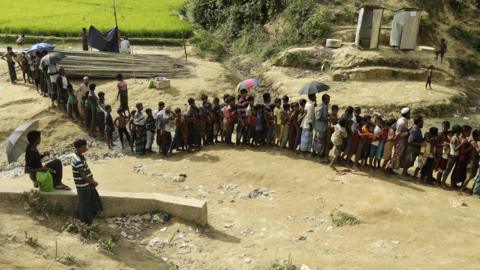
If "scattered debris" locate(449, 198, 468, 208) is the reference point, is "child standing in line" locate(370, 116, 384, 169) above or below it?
above

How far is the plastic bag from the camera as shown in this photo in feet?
20.7

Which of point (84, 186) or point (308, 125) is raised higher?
point (308, 125)

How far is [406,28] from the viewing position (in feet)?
54.8

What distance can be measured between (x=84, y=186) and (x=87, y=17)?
60.3 feet

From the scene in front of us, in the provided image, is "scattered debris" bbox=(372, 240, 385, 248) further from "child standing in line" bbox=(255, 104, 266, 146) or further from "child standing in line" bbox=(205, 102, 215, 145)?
"child standing in line" bbox=(205, 102, 215, 145)

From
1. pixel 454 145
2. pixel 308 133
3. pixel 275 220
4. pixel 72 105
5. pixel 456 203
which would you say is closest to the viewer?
pixel 275 220

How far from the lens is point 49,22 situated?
2133 centimetres

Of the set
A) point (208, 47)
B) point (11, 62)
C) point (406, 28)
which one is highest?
point (406, 28)

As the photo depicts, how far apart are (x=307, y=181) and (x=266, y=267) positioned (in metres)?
2.94

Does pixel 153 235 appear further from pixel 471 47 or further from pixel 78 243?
pixel 471 47

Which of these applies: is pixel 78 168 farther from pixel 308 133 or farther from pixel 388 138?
pixel 388 138

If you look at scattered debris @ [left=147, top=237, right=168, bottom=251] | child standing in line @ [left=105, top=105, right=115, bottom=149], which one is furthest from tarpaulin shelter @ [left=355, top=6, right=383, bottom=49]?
scattered debris @ [left=147, top=237, right=168, bottom=251]

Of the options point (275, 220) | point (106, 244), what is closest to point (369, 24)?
point (275, 220)

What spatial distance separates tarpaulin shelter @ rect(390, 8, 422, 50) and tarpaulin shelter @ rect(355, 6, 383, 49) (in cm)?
64
